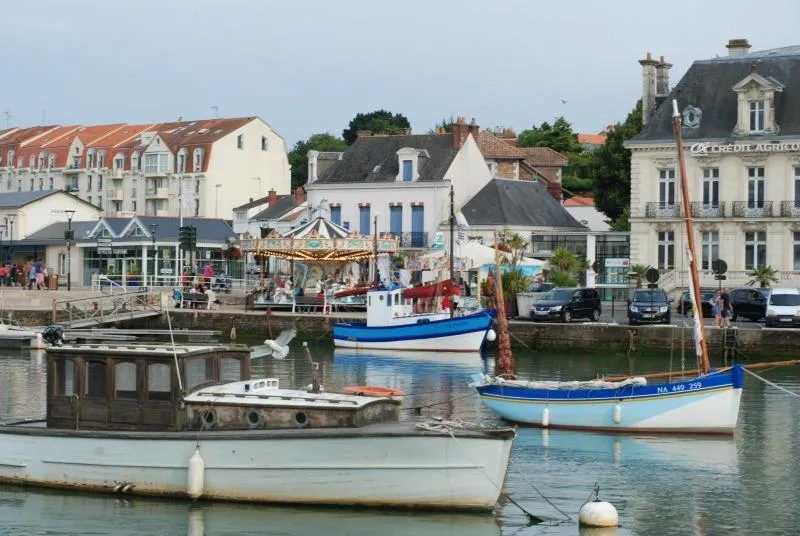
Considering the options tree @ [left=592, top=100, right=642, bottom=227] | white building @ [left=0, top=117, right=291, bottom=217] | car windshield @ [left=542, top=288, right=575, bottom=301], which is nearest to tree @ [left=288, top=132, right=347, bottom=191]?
white building @ [left=0, top=117, right=291, bottom=217]

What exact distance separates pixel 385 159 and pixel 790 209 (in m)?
25.5

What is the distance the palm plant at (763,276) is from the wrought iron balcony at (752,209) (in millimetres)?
2594

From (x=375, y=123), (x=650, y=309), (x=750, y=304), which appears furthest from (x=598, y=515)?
(x=375, y=123)

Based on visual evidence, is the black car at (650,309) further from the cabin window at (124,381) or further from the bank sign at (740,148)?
the cabin window at (124,381)

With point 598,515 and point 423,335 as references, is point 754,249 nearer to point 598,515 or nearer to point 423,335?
point 423,335

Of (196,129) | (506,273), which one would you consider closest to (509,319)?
(506,273)

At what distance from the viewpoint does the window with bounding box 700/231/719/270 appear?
6316 cm

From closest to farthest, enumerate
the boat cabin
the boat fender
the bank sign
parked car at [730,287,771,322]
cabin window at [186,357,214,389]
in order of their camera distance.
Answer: the boat fender
the boat cabin
cabin window at [186,357,214,389]
parked car at [730,287,771,322]
the bank sign

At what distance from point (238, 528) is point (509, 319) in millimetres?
36268

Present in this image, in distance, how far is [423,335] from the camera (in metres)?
53.0

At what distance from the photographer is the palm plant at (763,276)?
5981cm

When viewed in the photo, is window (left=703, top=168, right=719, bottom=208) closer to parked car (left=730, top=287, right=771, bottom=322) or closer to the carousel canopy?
parked car (left=730, top=287, right=771, bottom=322)

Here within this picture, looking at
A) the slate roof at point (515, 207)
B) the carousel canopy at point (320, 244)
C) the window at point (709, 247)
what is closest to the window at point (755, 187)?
the window at point (709, 247)

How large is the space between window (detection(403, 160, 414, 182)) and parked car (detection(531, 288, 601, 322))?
73.6 feet
